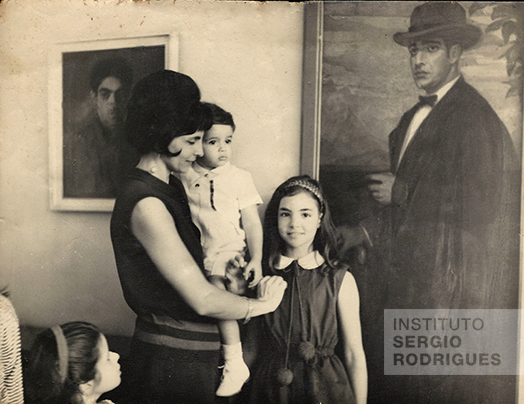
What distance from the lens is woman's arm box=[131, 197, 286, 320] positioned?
169 cm

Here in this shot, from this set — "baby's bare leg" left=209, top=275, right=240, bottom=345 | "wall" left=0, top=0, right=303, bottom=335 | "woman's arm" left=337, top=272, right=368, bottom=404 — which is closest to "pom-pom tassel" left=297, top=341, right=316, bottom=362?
"woman's arm" left=337, top=272, right=368, bottom=404

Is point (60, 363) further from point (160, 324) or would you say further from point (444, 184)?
point (444, 184)

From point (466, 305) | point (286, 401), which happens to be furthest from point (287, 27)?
point (286, 401)

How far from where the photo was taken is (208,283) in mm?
1706

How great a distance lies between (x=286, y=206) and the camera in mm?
1738

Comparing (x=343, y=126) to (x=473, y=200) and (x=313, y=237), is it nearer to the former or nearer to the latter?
(x=313, y=237)

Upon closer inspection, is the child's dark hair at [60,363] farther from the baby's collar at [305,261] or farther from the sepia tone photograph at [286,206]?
the baby's collar at [305,261]

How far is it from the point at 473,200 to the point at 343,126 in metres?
0.63

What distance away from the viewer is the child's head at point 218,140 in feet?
5.70

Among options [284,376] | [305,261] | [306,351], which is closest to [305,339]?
[306,351]

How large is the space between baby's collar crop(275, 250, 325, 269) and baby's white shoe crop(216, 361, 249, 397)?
437 millimetres

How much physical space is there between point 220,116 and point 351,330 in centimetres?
104

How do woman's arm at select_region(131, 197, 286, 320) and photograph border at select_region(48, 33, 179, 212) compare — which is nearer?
woman's arm at select_region(131, 197, 286, 320)

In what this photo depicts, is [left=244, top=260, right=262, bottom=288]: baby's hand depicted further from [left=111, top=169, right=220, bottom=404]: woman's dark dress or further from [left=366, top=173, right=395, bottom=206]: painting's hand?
[left=366, top=173, right=395, bottom=206]: painting's hand
